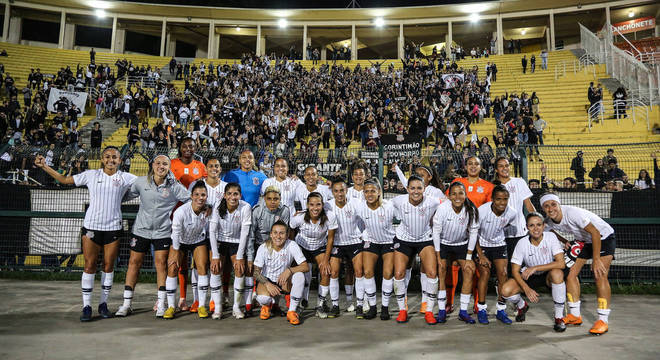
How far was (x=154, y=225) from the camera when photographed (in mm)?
5625

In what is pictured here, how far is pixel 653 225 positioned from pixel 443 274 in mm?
4659

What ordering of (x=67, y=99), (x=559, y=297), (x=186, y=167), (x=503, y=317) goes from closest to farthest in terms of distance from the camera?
(x=559, y=297) < (x=503, y=317) < (x=186, y=167) < (x=67, y=99)

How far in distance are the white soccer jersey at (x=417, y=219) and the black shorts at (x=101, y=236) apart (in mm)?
3887

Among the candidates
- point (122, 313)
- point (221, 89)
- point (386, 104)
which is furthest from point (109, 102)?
point (122, 313)

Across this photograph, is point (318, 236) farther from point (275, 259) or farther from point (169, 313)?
point (169, 313)

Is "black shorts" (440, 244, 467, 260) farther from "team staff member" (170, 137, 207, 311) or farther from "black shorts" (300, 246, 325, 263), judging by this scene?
"team staff member" (170, 137, 207, 311)

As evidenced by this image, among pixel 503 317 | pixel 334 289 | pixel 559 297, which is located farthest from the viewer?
pixel 334 289

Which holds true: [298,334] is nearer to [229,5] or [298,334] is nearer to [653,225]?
[653,225]

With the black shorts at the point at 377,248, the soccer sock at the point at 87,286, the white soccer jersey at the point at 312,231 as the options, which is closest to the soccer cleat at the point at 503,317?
the black shorts at the point at 377,248

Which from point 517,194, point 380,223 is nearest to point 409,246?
point 380,223

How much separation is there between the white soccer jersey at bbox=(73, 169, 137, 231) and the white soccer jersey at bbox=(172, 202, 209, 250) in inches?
33.1

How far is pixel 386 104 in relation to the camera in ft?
68.4

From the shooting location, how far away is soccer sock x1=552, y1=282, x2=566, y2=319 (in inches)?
196

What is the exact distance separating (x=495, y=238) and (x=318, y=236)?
243 centimetres
